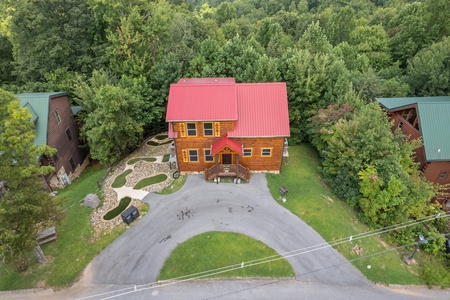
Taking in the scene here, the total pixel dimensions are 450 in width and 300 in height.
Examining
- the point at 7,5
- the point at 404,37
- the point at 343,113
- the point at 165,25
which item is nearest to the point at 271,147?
the point at 343,113

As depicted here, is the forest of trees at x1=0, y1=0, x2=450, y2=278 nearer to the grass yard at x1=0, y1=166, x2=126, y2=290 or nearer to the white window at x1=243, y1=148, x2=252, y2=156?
the white window at x1=243, y1=148, x2=252, y2=156

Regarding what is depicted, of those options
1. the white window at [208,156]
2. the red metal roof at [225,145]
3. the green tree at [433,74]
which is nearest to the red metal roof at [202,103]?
the red metal roof at [225,145]

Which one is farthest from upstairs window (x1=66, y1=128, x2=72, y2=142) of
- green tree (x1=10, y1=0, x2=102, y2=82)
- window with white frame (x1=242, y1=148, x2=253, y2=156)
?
window with white frame (x1=242, y1=148, x2=253, y2=156)

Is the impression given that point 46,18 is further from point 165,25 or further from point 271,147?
point 271,147

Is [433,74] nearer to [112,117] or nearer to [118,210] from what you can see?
[112,117]

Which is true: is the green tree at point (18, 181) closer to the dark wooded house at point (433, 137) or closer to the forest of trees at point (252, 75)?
the forest of trees at point (252, 75)
